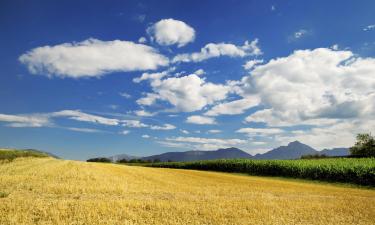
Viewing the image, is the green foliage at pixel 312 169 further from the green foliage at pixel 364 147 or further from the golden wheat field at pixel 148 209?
the green foliage at pixel 364 147

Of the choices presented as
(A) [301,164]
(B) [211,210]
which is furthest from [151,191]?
(A) [301,164]

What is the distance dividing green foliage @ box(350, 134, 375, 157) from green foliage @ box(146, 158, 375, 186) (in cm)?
6034

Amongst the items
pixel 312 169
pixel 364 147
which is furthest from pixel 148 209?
pixel 364 147

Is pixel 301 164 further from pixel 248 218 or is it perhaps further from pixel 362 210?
pixel 248 218

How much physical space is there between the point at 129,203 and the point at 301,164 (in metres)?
43.3

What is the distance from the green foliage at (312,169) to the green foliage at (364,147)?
2376 inches

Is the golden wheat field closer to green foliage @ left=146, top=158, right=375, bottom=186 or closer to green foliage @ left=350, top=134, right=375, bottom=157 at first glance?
green foliage @ left=146, top=158, right=375, bottom=186

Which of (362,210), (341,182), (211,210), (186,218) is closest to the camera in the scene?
(186,218)

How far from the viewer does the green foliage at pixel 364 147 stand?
12102 centimetres

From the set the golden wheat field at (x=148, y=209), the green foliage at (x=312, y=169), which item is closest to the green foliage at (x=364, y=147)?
the green foliage at (x=312, y=169)

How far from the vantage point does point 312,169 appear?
5528 cm

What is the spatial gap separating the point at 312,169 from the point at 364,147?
8053 centimetres

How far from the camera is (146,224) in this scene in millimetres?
16641

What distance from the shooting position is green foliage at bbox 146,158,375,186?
47375 millimetres
